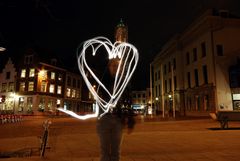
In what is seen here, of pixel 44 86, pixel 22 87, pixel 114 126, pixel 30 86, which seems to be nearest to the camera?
pixel 114 126

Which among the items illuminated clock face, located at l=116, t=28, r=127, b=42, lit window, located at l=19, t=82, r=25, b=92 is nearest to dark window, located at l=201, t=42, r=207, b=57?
illuminated clock face, located at l=116, t=28, r=127, b=42

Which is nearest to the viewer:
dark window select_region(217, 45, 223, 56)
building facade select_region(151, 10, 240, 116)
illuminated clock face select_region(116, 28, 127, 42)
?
illuminated clock face select_region(116, 28, 127, 42)

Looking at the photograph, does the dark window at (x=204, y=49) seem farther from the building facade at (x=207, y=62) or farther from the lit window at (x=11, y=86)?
the lit window at (x=11, y=86)

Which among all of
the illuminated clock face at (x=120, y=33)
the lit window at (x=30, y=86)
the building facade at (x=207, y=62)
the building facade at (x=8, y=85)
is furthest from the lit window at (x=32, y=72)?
the building facade at (x=207, y=62)

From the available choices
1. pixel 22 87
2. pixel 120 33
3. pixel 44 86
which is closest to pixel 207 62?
pixel 120 33

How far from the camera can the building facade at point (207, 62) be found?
110 feet

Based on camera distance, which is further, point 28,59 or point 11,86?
point 11,86

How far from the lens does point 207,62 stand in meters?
35.8

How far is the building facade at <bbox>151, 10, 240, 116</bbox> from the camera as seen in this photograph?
1316 inches

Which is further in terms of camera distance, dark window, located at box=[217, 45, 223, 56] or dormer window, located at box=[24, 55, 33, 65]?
dormer window, located at box=[24, 55, 33, 65]

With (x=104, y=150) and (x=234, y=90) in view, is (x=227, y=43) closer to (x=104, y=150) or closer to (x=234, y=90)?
(x=234, y=90)

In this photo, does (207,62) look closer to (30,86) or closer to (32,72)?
(32,72)

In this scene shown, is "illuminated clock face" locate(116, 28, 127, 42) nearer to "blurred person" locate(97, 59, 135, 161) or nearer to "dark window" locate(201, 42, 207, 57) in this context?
"dark window" locate(201, 42, 207, 57)

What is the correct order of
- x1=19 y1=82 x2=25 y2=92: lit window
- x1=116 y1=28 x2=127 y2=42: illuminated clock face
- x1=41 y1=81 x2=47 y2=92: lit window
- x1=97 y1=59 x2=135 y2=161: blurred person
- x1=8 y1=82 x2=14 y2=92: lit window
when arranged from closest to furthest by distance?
x1=97 y1=59 x2=135 y2=161: blurred person
x1=116 y1=28 x2=127 y2=42: illuminated clock face
x1=19 y1=82 x2=25 y2=92: lit window
x1=41 y1=81 x2=47 y2=92: lit window
x1=8 y1=82 x2=14 y2=92: lit window
